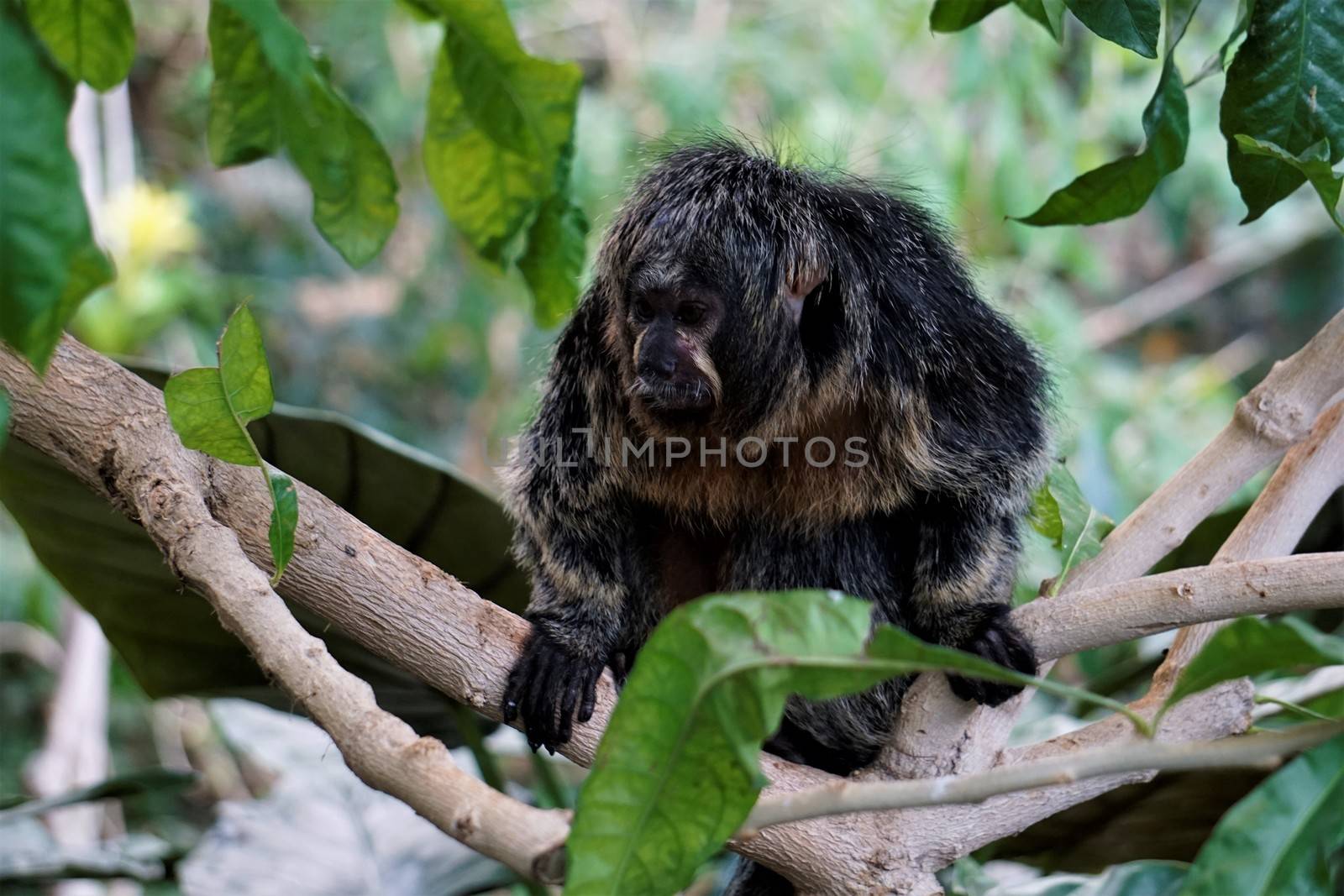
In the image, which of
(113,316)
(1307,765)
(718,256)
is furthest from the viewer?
(113,316)

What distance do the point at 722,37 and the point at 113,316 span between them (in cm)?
272

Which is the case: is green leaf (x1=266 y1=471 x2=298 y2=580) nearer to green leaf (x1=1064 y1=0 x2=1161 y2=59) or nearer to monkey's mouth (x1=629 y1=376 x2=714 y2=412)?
monkey's mouth (x1=629 y1=376 x2=714 y2=412)

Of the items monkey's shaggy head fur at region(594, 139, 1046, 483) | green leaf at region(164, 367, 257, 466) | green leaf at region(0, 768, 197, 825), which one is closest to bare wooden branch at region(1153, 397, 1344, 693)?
monkey's shaggy head fur at region(594, 139, 1046, 483)

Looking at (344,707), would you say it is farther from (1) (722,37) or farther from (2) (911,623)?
(1) (722,37)

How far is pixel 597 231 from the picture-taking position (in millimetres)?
2947

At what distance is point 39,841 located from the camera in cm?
237

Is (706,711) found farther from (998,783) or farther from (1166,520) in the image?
(1166,520)

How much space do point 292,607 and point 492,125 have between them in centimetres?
95

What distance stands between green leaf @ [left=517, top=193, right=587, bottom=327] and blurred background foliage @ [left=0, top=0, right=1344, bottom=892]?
165cm

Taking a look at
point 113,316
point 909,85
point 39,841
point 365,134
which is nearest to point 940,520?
point 365,134

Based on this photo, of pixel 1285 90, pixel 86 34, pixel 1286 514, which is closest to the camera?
pixel 86 34

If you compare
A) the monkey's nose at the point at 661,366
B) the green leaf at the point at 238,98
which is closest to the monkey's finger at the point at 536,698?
the monkey's nose at the point at 661,366

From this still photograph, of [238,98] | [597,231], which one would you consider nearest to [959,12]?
[238,98]

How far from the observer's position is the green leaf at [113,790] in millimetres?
2250
